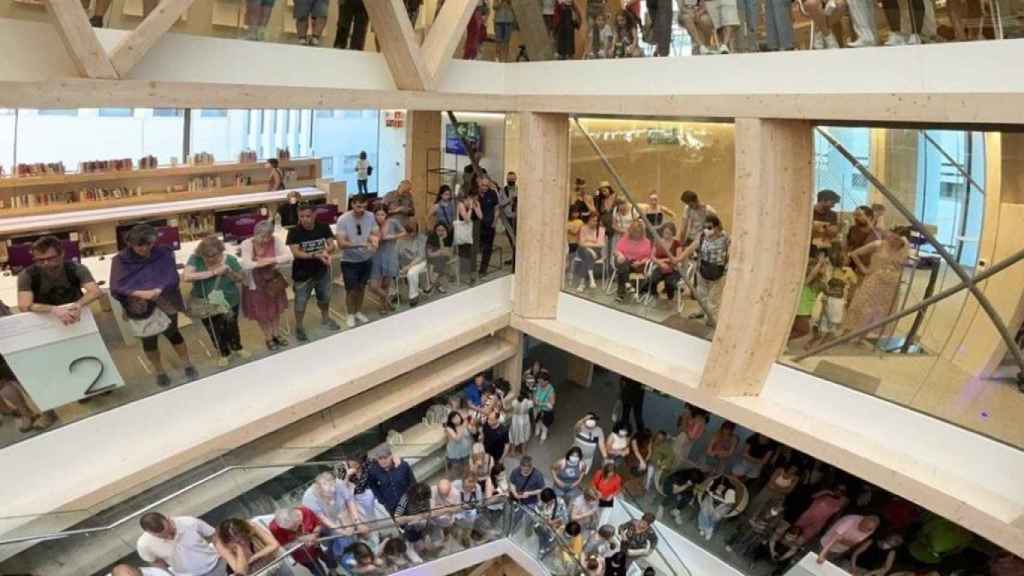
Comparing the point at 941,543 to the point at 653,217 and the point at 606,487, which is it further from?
the point at 653,217

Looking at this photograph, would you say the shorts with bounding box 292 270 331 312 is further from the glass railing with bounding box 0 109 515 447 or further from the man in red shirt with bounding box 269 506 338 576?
the man in red shirt with bounding box 269 506 338 576

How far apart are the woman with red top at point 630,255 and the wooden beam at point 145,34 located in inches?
211

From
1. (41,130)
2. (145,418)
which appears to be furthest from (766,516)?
(41,130)

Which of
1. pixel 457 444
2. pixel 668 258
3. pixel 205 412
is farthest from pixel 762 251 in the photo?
pixel 205 412

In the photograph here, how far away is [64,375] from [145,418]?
2.87ft

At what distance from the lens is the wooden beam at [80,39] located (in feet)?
15.0

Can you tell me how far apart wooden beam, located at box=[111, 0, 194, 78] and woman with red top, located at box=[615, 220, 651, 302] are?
5367 millimetres

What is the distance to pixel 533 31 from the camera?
8469 mm

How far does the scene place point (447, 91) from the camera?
7.88 m

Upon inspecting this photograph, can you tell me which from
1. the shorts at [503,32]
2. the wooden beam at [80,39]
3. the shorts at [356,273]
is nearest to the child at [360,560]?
the shorts at [356,273]

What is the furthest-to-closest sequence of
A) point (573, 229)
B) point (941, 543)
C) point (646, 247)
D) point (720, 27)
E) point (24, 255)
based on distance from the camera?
point (573, 229) → point (646, 247) → point (941, 543) → point (720, 27) → point (24, 255)

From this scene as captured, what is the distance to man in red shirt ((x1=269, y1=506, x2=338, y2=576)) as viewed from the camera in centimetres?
540

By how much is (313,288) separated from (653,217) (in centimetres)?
405

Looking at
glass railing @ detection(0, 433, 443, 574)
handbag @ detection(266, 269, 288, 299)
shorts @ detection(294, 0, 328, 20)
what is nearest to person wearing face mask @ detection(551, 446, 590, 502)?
glass railing @ detection(0, 433, 443, 574)
